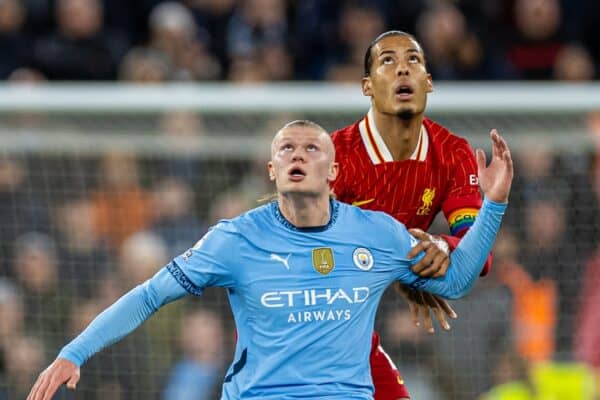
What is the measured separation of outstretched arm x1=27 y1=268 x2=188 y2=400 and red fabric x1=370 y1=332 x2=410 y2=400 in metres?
1.03

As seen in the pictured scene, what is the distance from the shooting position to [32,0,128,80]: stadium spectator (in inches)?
Answer: 400

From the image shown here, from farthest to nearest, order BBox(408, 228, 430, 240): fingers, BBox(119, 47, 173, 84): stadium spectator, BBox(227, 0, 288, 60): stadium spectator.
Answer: BBox(227, 0, 288, 60): stadium spectator
BBox(119, 47, 173, 84): stadium spectator
BBox(408, 228, 430, 240): fingers

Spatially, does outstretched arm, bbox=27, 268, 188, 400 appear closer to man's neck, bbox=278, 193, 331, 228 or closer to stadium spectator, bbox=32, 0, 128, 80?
man's neck, bbox=278, 193, 331, 228

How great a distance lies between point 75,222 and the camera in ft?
29.6

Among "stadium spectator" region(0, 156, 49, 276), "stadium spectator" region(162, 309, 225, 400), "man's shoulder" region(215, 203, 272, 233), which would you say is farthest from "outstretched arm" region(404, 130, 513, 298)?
"stadium spectator" region(0, 156, 49, 276)

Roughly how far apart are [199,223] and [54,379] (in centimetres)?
355

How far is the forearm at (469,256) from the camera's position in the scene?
5.82m

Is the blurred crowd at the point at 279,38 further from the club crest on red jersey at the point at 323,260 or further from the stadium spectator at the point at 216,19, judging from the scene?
the club crest on red jersey at the point at 323,260

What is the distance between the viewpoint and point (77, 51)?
10.2 meters

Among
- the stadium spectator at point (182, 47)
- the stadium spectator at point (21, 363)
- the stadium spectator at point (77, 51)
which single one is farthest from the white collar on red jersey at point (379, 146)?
the stadium spectator at point (77, 51)

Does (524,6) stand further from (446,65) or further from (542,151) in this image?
(542,151)

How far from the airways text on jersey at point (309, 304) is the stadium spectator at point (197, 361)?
10.6ft

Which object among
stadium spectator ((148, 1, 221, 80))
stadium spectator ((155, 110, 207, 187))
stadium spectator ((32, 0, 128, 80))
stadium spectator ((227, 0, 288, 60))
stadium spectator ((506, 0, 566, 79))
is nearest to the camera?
stadium spectator ((155, 110, 207, 187))

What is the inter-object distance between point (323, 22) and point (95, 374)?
3343 millimetres
